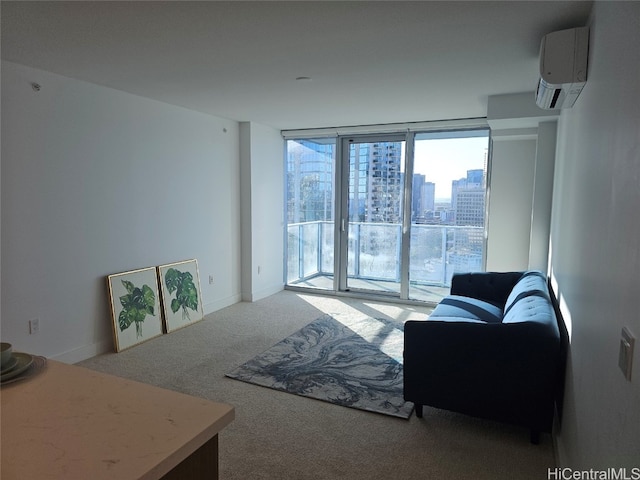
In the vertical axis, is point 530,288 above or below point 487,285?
above

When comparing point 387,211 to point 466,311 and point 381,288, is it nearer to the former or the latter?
point 381,288

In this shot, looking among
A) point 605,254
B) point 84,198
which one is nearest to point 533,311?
point 605,254

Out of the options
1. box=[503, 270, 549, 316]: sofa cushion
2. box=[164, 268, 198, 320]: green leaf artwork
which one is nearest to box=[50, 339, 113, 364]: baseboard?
box=[164, 268, 198, 320]: green leaf artwork

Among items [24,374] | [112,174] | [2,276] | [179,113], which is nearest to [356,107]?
[179,113]

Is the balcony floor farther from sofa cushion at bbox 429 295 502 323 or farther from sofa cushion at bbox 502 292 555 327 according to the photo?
sofa cushion at bbox 502 292 555 327

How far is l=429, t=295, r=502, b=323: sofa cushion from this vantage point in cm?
329

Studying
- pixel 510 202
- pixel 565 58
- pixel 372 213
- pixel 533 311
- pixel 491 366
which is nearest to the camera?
pixel 565 58

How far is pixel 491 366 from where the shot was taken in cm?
249

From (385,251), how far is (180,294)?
2.84m

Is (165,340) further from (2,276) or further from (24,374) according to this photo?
(24,374)

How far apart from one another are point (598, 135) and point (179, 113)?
395 cm

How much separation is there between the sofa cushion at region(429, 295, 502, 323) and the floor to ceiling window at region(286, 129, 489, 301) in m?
1.63

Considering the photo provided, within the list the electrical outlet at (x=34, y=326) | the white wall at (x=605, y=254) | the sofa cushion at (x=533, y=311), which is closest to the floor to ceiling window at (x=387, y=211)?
the sofa cushion at (x=533, y=311)

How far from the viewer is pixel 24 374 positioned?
4.06ft
